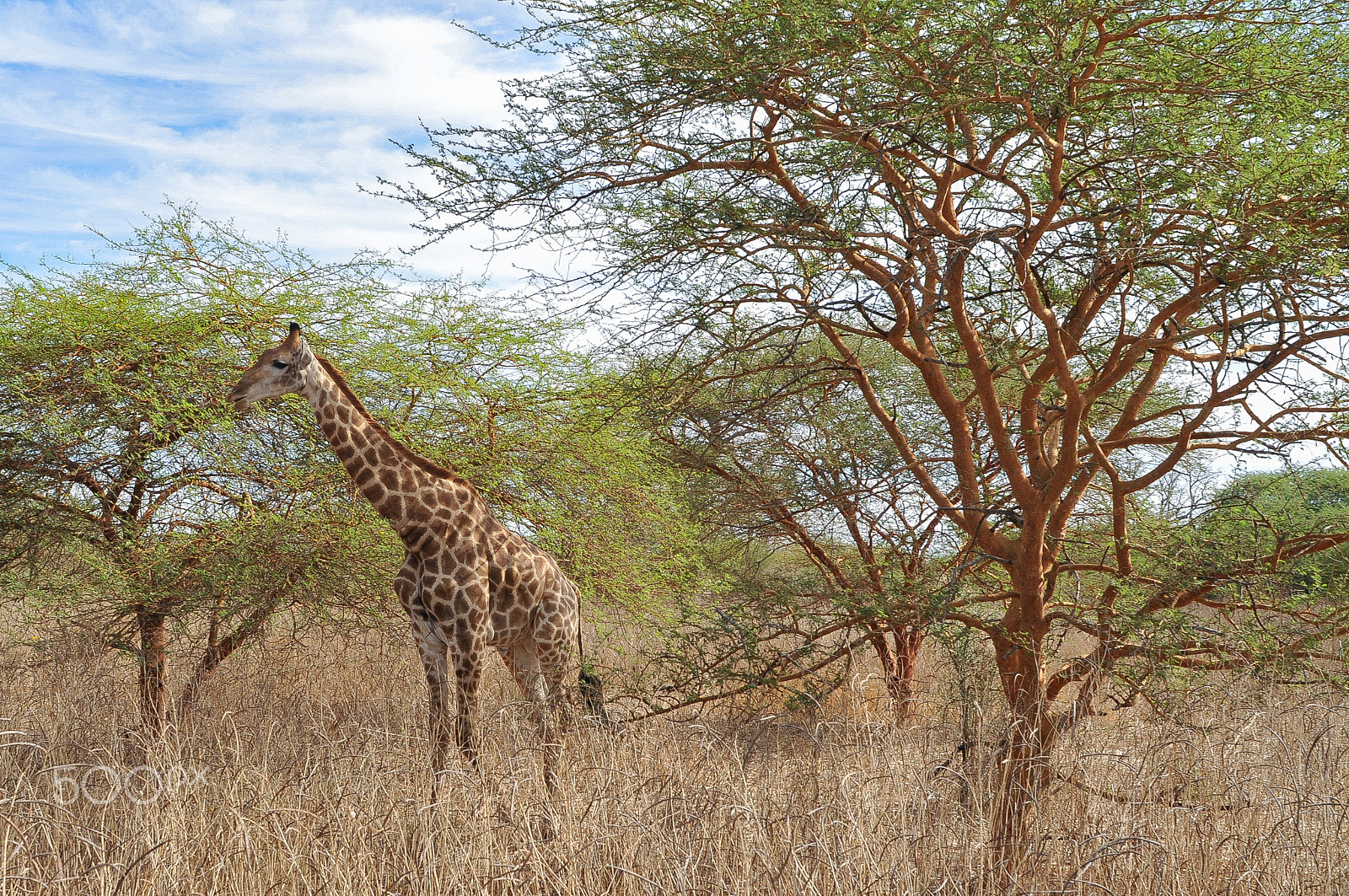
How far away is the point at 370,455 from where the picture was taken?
5.22m

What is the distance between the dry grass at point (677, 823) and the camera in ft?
11.0

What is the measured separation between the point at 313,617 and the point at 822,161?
14.7ft

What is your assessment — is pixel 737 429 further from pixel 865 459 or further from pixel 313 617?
pixel 313 617

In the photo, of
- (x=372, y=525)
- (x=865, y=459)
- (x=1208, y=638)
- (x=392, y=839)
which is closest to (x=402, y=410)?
(x=372, y=525)

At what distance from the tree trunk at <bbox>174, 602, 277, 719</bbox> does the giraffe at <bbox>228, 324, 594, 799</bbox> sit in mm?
1966

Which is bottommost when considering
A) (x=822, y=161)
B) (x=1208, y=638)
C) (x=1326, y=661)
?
(x=1326, y=661)

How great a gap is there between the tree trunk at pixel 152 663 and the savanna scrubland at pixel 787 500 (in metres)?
0.04

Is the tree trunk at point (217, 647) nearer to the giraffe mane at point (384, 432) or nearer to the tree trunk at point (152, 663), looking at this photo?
the tree trunk at point (152, 663)

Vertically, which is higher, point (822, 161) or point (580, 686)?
point (822, 161)

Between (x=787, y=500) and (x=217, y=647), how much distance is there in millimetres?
4095

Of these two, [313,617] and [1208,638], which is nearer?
[1208,638]

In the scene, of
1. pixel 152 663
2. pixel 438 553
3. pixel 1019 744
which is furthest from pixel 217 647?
pixel 1019 744

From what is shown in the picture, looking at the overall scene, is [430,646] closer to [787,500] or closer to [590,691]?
[590,691]

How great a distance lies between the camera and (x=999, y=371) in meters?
6.32
